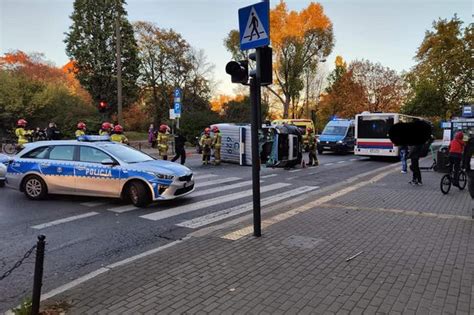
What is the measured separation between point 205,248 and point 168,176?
3.47 m

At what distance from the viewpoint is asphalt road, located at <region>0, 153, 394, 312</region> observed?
16.3 feet

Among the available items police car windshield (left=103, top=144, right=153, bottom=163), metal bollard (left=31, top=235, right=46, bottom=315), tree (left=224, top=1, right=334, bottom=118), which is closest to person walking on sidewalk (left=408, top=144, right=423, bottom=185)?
police car windshield (left=103, top=144, right=153, bottom=163)

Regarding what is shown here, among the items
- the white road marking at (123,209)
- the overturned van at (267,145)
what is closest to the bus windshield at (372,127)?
the overturned van at (267,145)

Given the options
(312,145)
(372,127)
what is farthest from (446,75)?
(312,145)

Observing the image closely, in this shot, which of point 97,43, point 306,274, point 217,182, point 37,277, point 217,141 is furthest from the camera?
point 97,43

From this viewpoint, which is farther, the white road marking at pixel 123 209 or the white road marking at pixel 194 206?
the white road marking at pixel 123 209

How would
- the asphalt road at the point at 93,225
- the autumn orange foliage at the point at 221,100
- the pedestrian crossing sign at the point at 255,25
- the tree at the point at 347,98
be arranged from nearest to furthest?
the asphalt road at the point at 93,225 → the pedestrian crossing sign at the point at 255,25 → the tree at the point at 347,98 → the autumn orange foliage at the point at 221,100

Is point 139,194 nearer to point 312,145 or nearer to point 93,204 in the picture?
point 93,204

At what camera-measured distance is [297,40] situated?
42469 mm

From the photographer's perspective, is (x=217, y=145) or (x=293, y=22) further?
(x=293, y=22)

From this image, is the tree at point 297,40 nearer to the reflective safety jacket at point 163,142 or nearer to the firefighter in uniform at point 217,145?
the firefighter in uniform at point 217,145

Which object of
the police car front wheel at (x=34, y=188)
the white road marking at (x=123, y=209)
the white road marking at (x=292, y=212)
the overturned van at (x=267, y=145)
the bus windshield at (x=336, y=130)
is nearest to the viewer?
the white road marking at (x=292, y=212)

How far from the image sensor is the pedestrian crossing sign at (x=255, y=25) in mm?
5545

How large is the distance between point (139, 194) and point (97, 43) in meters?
25.4
